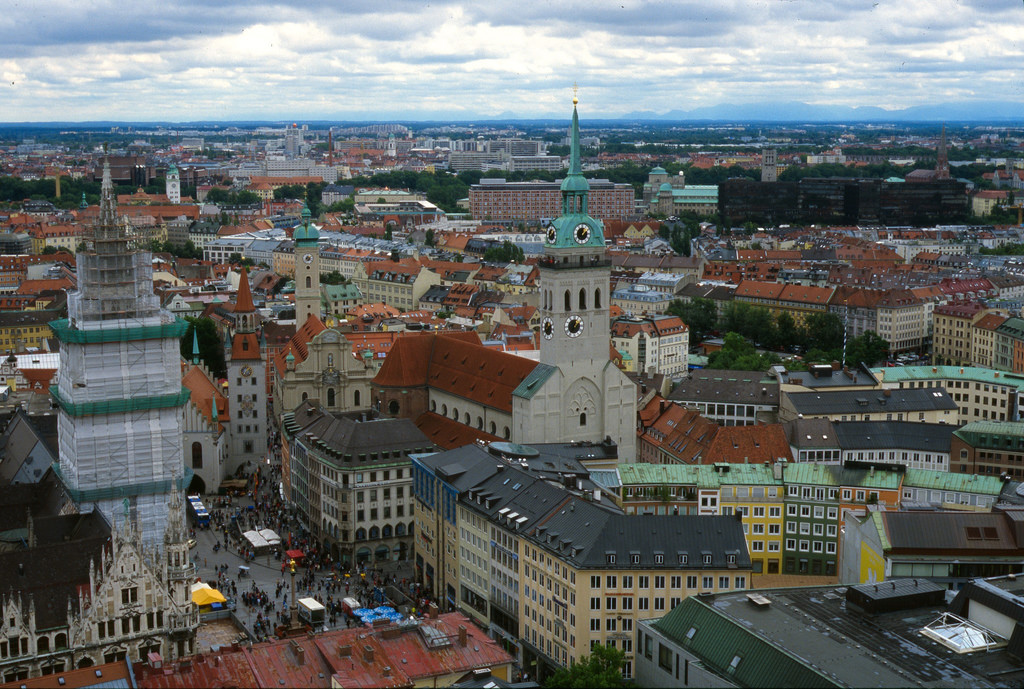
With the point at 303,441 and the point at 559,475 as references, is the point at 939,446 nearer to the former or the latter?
the point at 559,475

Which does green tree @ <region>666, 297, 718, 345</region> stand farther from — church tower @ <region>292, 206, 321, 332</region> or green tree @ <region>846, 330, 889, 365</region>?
church tower @ <region>292, 206, 321, 332</region>

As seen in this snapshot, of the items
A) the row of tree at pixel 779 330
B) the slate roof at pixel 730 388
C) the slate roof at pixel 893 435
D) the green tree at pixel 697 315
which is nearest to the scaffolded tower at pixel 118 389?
the slate roof at pixel 893 435

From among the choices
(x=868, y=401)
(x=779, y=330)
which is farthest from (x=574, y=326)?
(x=779, y=330)

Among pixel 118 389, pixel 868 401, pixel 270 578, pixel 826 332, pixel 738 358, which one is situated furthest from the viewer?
pixel 826 332

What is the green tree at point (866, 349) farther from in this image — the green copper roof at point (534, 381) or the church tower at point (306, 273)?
the green copper roof at point (534, 381)

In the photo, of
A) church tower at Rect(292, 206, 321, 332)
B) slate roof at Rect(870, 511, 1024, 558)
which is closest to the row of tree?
church tower at Rect(292, 206, 321, 332)

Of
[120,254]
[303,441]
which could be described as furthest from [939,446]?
[120,254]

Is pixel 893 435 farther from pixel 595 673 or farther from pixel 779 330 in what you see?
pixel 779 330
